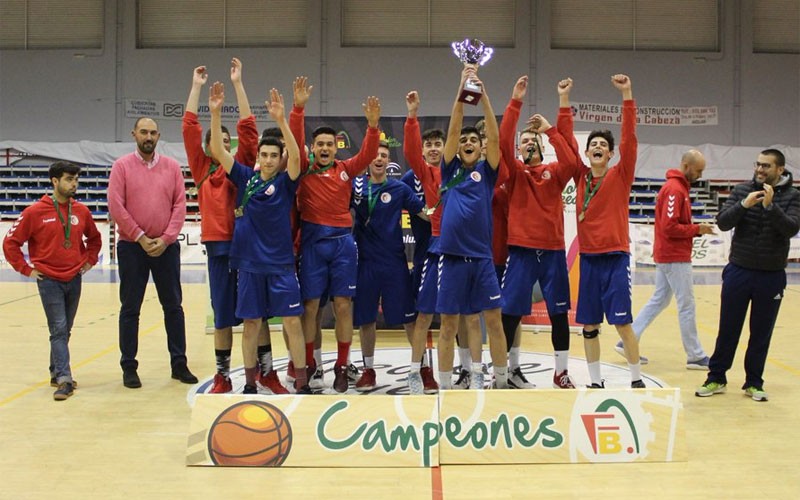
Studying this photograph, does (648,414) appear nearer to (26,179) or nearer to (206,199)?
(206,199)

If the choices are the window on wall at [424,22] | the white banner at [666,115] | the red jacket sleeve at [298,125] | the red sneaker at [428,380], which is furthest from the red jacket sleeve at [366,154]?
the white banner at [666,115]

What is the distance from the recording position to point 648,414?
162 inches

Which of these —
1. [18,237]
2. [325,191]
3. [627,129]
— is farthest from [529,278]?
[18,237]

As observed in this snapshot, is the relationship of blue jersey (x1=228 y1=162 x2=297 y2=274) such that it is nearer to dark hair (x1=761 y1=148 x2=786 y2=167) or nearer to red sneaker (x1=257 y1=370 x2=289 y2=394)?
red sneaker (x1=257 y1=370 x2=289 y2=394)

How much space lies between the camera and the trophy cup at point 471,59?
14.8 ft

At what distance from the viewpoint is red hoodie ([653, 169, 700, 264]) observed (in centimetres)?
640

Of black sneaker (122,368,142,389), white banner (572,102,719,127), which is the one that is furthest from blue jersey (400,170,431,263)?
white banner (572,102,719,127)

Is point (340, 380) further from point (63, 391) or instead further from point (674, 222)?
point (674, 222)

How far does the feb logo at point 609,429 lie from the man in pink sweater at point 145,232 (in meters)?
3.39

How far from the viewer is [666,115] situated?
68.9ft

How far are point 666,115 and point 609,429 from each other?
18.8m

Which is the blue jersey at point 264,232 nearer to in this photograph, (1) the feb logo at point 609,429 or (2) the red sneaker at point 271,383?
(2) the red sneaker at point 271,383

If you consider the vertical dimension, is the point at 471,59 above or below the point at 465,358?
above

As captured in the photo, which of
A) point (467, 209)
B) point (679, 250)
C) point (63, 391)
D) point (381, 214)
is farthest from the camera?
point (679, 250)
